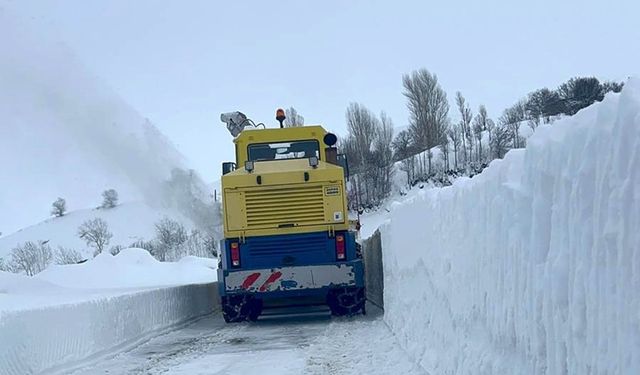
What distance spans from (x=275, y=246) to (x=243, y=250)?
0.57 m

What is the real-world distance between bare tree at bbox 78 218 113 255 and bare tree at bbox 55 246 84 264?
6.40 feet

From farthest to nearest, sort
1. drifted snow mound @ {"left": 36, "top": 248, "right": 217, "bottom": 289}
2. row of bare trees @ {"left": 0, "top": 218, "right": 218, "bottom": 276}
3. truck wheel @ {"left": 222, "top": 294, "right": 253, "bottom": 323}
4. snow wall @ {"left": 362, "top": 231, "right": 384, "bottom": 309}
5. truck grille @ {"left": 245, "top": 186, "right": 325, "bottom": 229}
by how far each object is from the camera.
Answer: row of bare trees @ {"left": 0, "top": 218, "right": 218, "bottom": 276} → drifted snow mound @ {"left": 36, "top": 248, "right": 217, "bottom": 289} → snow wall @ {"left": 362, "top": 231, "right": 384, "bottom": 309} → truck wheel @ {"left": 222, "top": 294, "right": 253, "bottom": 323} → truck grille @ {"left": 245, "top": 186, "right": 325, "bottom": 229}

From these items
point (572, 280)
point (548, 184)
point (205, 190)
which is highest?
point (205, 190)

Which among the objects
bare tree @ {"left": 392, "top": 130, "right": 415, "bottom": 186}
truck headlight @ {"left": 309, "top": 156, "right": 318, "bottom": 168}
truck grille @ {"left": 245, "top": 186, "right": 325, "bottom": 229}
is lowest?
truck grille @ {"left": 245, "top": 186, "right": 325, "bottom": 229}

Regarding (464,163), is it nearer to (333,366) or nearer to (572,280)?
(333,366)

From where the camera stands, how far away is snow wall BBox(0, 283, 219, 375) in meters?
8.07

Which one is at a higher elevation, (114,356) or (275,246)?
(275,246)

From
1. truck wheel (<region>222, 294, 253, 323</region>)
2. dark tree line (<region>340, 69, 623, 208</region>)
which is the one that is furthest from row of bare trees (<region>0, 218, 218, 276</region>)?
truck wheel (<region>222, 294, 253, 323</region>)

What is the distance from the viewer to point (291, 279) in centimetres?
1242

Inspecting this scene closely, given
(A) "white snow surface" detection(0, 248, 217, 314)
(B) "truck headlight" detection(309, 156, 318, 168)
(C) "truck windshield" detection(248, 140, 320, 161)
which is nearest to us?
(B) "truck headlight" detection(309, 156, 318, 168)

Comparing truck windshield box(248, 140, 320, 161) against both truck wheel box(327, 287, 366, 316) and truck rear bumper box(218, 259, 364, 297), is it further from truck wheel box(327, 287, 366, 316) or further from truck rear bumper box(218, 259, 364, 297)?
truck wheel box(327, 287, 366, 316)

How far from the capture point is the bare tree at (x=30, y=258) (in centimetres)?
7981

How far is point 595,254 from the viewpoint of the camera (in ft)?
8.60

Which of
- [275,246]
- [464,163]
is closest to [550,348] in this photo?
[275,246]
